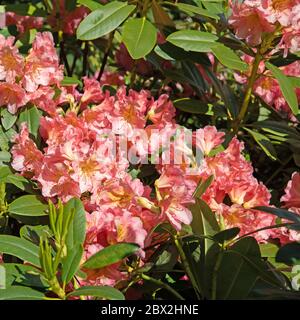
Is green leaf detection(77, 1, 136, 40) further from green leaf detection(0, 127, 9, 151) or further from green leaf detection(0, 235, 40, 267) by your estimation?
green leaf detection(0, 235, 40, 267)

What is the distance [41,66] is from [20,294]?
0.68 m

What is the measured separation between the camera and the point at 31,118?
1.79 meters

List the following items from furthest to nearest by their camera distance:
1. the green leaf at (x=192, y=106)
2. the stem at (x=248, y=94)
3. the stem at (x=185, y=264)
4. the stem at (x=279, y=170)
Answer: the stem at (x=279, y=170)
the green leaf at (x=192, y=106)
the stem at (x=248, y=94)
the stem at (x=185, y=264)

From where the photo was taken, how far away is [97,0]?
6.64 feet

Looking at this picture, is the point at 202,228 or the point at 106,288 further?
the point at 202,228

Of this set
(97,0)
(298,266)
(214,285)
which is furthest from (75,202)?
(97,0)

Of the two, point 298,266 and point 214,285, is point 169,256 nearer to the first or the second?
point 214,285

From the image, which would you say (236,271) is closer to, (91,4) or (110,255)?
(110,255)

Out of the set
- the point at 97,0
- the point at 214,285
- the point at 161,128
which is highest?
the point at 97,0

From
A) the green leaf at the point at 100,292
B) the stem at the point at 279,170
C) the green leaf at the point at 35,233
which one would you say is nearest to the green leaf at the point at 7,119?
the green leaf at the point at 35,233

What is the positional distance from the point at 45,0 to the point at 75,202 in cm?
102

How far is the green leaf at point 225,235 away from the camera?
4.62ft

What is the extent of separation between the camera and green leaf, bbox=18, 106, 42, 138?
69.5 inches

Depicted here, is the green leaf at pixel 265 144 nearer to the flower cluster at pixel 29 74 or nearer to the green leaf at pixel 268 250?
the green leaf at pixel 268 250
